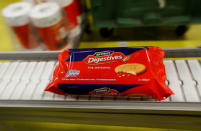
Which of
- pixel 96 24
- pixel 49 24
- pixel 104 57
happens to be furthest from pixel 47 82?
pixel 96 24

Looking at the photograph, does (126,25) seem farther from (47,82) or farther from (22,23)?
(47,82)

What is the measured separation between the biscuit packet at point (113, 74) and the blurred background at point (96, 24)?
500 mm

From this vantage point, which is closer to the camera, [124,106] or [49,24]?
[124,106]

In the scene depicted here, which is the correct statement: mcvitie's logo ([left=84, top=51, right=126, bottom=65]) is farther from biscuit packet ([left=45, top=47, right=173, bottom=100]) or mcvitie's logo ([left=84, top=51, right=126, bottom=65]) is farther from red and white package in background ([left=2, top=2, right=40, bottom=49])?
red and white package in background ([left=2, top=2, right=40, bottom=49])

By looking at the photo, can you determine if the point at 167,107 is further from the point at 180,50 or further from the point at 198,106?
the point at 180,50

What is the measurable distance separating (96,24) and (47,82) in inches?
39.4

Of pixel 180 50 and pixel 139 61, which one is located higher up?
pixel 180 50

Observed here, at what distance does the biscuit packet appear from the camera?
64cm

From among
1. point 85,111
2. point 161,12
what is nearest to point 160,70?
point 85,111

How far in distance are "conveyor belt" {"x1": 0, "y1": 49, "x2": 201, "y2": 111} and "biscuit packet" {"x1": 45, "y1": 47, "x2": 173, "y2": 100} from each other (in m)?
0.04

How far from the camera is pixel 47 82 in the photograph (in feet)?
2.63

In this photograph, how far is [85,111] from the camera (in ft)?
2.31

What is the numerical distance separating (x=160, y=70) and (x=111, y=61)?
0.19 m

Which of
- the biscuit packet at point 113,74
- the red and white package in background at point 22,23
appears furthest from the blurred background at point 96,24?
the biscuit packet at point 113,74
